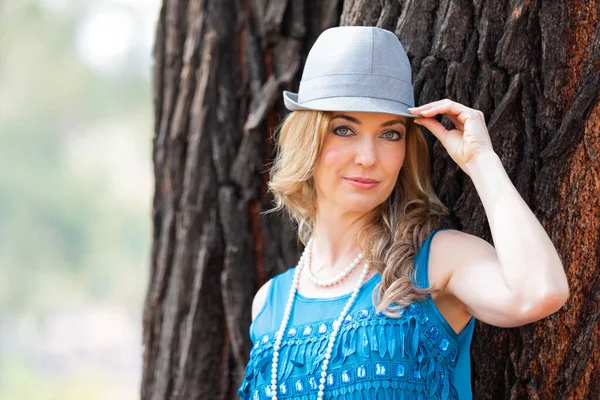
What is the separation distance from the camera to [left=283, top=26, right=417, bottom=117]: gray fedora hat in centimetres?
229

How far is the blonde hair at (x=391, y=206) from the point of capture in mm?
2232

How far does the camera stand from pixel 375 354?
218cm

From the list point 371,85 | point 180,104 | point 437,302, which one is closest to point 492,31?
point 371,85

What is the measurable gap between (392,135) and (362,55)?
0.25 metres

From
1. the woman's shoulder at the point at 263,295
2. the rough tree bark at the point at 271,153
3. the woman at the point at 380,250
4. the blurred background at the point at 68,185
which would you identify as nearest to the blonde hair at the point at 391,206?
the woman at the point at 380,250

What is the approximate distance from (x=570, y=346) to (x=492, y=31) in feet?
3.15

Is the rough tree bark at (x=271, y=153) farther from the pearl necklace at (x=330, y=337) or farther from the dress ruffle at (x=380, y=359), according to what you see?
the pearl necklace at (x=330, y=337)

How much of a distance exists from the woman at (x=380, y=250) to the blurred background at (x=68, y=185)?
25.8 ft

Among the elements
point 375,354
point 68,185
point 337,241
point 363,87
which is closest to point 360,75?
point 363,87

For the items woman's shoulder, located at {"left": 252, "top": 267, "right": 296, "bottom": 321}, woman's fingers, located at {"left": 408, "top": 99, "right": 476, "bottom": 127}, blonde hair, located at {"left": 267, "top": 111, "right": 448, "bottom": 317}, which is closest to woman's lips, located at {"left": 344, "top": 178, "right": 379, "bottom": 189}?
blonde hair, located at {"left": 267, "top": 111, "right": 448, "bottom": 317}

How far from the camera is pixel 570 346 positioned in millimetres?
2342

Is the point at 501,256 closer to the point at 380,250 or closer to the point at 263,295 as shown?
the point at 380,250

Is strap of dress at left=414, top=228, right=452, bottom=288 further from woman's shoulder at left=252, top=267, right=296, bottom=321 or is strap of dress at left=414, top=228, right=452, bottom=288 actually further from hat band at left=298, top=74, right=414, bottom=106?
woman's shoulder at left=252, top=267, right=296, bottom=321

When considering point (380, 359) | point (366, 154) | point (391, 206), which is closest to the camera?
point (380, 359)
